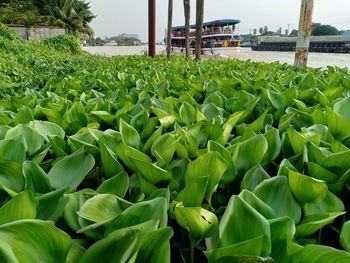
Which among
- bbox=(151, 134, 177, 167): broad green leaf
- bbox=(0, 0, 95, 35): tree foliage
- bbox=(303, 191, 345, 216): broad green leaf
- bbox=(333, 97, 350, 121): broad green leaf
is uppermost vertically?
bbox=(0, 0, 95, 35): tree foliage

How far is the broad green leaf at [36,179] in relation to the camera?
1011mm

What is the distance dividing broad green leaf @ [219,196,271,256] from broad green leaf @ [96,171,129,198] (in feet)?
1.04

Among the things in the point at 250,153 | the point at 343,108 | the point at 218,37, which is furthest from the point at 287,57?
the point at 250,153

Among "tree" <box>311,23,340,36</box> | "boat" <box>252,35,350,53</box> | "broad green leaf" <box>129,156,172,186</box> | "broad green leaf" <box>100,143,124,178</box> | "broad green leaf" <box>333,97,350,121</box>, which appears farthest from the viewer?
"tree" <box>311,23,340,36</box>

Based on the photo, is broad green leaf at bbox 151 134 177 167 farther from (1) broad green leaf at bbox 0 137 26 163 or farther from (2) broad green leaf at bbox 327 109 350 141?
(2) broad green leaf at bbox 327 109 350 141

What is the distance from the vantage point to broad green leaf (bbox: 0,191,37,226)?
79 centimetres

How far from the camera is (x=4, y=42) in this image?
14.2 meters

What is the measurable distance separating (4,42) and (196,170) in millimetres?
14971

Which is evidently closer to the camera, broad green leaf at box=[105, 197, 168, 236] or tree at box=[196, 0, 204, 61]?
broad green leaf at box=[105, 197, 168, 236]

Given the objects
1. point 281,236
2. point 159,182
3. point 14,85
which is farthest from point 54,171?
point 14,85

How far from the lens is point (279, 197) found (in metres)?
0.94

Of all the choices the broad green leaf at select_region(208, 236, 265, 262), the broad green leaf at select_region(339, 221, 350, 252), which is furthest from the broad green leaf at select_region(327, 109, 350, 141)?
the broad green leaf at select_region(208, 236, 265, 262)

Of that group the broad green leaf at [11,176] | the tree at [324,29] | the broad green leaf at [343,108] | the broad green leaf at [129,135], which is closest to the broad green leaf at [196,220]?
the broad green leaf at [11,176]

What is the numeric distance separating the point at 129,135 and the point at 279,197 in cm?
60
